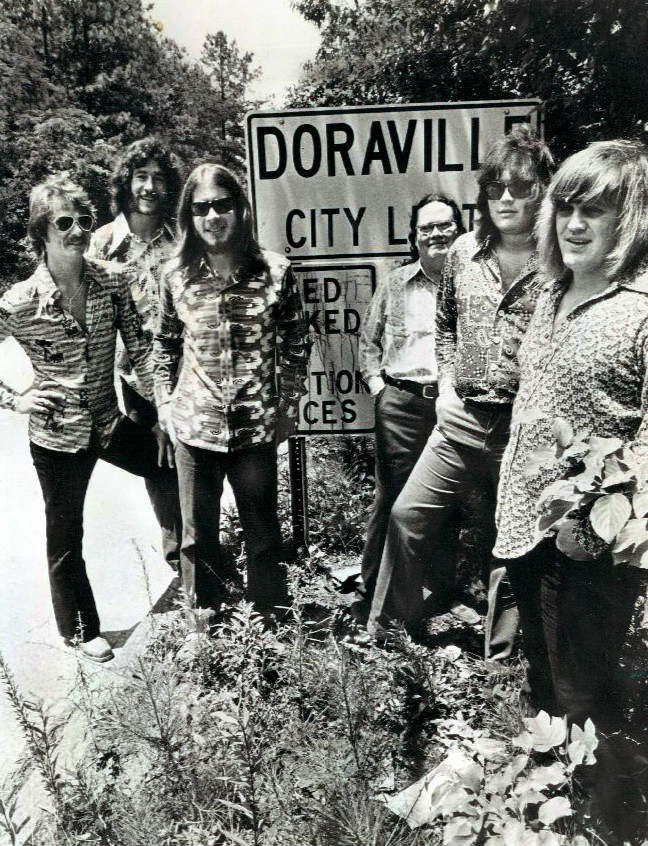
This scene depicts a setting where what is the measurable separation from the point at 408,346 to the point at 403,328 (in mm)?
78

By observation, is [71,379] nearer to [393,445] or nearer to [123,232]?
[123,232]

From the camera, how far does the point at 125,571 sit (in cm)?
338

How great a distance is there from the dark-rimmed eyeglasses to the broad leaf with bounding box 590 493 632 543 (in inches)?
57.3

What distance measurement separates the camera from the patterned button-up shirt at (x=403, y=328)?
315cm

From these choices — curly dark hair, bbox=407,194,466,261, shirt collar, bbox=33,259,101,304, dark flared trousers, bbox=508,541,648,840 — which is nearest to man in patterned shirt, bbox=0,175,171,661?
shirt collar, bbox=33,259,101,304

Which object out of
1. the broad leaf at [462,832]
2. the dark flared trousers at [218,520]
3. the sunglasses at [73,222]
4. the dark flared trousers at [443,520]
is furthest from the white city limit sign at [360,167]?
the broad leaf at [462,832]

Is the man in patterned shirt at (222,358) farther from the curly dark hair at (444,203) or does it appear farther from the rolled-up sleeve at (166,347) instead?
the curly dark hair at (444,203)

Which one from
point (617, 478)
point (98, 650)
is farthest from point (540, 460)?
point (98, 650)

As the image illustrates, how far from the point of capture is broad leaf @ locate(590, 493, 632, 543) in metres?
1.96

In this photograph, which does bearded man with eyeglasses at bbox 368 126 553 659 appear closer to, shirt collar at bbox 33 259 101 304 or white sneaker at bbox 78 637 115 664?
white sneaker at bbox 78 637 115 664

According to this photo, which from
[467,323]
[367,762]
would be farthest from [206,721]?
[467,323]

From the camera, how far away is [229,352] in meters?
3.10

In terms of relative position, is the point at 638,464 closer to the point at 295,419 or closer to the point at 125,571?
the point at 295,419

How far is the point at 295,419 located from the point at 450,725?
1.39 metres
